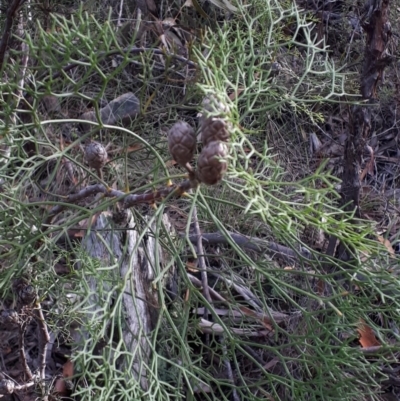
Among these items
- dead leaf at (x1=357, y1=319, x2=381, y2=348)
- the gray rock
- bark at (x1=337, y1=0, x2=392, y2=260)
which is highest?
bark at (x1=337, y1=0, x2=392, y2=260)

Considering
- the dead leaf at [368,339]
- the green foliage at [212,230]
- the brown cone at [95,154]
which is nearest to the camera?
the green foliage at [212,230]

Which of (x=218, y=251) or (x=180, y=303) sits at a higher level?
(x=180, y=303)

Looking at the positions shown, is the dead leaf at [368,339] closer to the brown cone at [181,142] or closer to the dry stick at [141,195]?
the dry stick at [141,195]

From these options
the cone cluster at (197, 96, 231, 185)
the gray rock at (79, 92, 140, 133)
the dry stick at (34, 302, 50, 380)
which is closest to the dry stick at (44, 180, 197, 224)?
the cone cluster at (197, 96, 231, 185)

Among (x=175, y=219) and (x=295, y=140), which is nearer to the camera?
(x=175, y=219)

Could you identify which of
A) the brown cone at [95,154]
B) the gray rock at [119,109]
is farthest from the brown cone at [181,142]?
the gray rock at [119,109]

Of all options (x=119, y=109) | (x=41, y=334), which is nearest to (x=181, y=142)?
(x=41, y=334)

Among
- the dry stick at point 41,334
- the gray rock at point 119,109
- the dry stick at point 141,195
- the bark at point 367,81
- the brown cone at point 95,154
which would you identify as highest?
the brown cone at point 95,154

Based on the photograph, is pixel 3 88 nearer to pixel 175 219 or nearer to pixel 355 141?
pixel 355 141

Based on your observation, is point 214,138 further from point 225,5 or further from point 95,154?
point 225,5

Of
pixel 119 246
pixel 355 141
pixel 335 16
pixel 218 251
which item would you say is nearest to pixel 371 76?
pixel 355 141

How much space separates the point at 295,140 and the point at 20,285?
1.89 metres

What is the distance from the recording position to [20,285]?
1678 mm

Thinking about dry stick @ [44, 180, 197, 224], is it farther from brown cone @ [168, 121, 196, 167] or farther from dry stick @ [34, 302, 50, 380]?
dry stick @ [34, 302, 50, 380]
